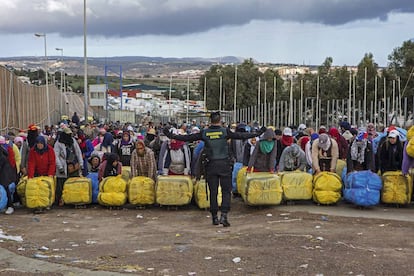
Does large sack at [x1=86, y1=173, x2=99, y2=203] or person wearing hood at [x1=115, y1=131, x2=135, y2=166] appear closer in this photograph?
large sack at [x1=86, y1=173, x2=99, y2=203]

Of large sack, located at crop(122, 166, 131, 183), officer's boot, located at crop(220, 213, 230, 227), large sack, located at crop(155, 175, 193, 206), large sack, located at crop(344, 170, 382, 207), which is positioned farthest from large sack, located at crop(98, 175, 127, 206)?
large sack, located at crop(344, 170, 382, 207)

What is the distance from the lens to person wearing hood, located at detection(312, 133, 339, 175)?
13812 millimetres

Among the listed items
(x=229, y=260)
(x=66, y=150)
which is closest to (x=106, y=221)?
(x=66, y=150)

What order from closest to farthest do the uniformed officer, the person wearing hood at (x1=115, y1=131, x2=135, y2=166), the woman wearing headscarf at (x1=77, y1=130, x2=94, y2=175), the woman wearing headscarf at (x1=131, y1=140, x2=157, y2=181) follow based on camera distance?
the uniformed officer < the woman wearing headscarf at (x1=131, y1=140, x2=157, y2=181) < the person wearing hood at (x1=115, y1=131, x2=135, y2=166) < the woman wearing headscarf at (x1=77, y1=130, x2=94, y2=175)

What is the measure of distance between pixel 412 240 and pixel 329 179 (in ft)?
12.4

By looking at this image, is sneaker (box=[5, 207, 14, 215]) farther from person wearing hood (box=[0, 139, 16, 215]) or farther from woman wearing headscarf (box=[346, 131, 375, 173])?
woman wearing headscarf (box=[346, 131, 375, 173])

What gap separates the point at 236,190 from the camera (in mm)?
15531

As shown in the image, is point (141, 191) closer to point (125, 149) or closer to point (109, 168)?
point (109, 168)

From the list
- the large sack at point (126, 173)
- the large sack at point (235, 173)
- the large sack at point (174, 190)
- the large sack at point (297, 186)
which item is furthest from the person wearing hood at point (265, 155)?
the large sack at point (126, 173)

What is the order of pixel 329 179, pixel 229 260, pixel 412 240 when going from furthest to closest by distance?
pixel 329 179 → pixel 412 240 → pixel 229 260

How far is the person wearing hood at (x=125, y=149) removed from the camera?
16.2 metres

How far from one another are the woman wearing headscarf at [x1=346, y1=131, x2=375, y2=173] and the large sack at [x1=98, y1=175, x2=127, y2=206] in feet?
15.8

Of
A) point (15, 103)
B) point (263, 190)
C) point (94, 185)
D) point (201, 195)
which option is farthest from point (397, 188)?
point (15, 103)

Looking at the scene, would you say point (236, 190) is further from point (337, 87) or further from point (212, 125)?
point (337, 87)
